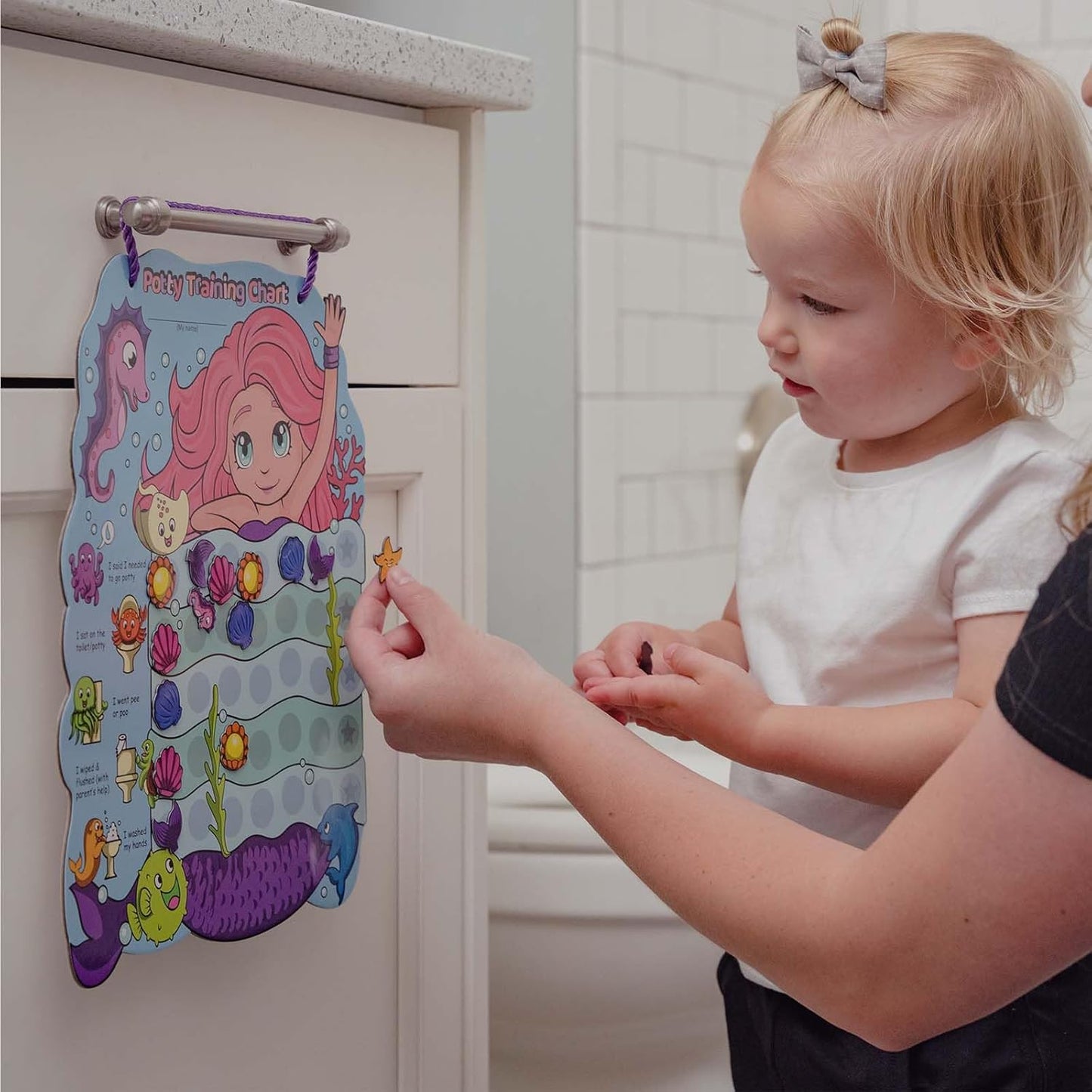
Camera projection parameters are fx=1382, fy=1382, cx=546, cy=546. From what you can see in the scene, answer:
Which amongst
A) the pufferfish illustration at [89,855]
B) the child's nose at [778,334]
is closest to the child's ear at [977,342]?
the child's nose at [778,334]

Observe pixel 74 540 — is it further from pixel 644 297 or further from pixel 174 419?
pixel 644 297

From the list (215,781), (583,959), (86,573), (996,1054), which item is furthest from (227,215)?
(583,959)

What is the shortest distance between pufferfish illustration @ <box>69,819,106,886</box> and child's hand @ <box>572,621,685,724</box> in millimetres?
308

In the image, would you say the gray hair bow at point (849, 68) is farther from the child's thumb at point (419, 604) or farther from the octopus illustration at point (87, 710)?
the octopus illustration at point (87, 710)

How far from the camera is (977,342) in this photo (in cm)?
87

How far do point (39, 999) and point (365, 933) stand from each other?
0.24 metres

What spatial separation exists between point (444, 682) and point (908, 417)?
0.35 m

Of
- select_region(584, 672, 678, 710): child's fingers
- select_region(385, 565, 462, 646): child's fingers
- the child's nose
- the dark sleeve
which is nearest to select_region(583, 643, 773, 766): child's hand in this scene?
select_region(584, 672, 678, 710): child's fingers

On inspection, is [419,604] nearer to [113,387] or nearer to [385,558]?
[385,558]

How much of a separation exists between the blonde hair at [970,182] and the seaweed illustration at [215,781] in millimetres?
477

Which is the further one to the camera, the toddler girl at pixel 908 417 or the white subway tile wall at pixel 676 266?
the white subway tile wall at pixel 676 266

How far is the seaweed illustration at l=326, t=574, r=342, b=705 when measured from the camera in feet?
2.82

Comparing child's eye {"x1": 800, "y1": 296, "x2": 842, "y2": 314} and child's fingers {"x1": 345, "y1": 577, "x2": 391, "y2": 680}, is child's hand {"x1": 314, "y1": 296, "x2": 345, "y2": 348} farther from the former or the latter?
child's eye {"x1": 800, "y1": 296, "x2": 842, "y2": 314}

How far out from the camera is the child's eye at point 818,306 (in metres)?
0.87
